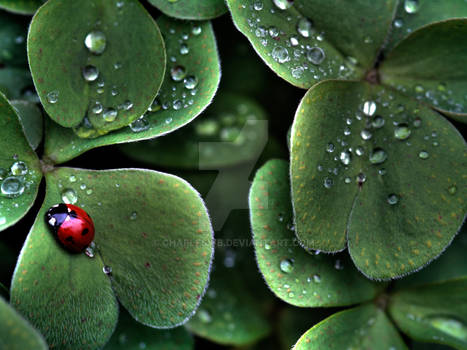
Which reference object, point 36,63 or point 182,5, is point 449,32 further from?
point 36,63

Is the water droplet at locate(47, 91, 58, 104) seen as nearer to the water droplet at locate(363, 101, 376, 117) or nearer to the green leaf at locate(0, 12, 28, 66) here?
the green leaf at locate(0, 12, 28, 66)

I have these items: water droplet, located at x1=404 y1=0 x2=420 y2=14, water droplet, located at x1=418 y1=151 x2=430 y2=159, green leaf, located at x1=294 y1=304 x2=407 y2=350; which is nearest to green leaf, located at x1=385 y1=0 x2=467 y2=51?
water droplet, located at x1=404 y1=0 x2=420 y2=14

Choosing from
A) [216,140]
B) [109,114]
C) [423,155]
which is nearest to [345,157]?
[423,155]

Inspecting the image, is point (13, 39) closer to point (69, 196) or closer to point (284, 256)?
point (69, 196)

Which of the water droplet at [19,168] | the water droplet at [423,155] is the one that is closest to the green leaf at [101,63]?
the water droplet at [19,168]

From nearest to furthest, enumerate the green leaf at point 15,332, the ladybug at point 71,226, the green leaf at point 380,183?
the green leaf at point 15,332 → the ladybug at point 71,226 → the green leaf at point 380,183

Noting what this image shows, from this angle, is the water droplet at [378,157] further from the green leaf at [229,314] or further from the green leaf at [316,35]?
the green leaf at [229,314]
